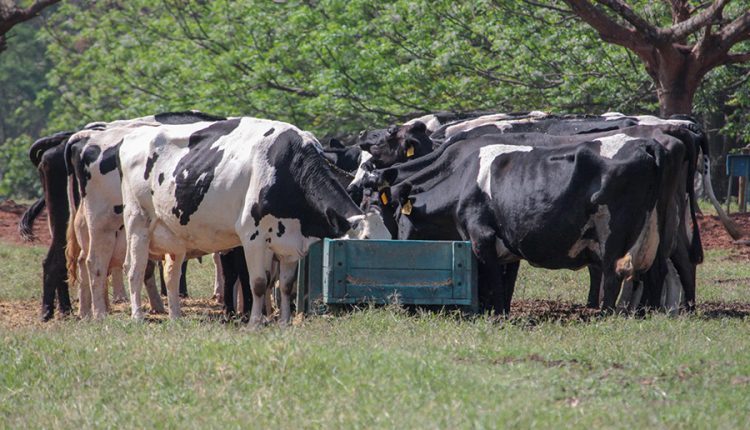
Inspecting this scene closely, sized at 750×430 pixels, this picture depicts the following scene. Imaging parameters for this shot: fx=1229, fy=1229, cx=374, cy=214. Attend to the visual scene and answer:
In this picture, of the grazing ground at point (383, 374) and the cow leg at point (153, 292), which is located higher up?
the grazing ground at point (383, 374)

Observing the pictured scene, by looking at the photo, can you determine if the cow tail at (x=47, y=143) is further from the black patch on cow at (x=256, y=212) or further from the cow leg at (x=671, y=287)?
the cow leg at (x=671, y=287)

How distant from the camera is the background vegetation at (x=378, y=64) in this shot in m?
22.5

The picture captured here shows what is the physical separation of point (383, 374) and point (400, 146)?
7.79 meters

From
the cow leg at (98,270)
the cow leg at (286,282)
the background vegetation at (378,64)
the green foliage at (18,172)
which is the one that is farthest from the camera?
the green foliage at (18,172)

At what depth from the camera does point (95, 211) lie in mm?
12828

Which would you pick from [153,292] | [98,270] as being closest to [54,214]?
[98,270]

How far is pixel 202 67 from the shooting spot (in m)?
27.5

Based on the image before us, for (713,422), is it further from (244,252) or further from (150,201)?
(150,201)

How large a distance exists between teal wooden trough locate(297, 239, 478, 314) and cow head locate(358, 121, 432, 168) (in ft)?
13.5

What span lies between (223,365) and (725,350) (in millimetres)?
3604

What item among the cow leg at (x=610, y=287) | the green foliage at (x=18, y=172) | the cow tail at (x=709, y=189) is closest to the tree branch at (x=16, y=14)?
the cow tail at (x=709, y=189)

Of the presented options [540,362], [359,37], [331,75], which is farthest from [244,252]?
[359,37]

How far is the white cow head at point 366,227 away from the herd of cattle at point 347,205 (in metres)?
0.02

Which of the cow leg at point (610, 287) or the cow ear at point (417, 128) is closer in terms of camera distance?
the cow leg at point (610, 287)
